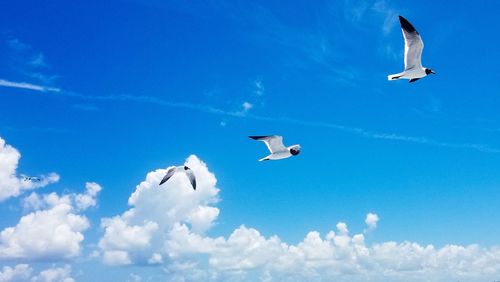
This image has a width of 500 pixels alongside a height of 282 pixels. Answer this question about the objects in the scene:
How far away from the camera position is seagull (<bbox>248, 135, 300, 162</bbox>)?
60.8 m

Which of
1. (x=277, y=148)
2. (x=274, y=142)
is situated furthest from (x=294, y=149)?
(x=274, y=142)

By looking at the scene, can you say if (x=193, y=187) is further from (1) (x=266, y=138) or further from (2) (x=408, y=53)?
(2) (x=408, y=53)

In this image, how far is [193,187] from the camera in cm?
7375

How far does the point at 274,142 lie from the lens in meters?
61.4

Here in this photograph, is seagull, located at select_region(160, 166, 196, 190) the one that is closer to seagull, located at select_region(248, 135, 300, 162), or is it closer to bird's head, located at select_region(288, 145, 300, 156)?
seagull, located at select_region(248, 135, 300, 162)

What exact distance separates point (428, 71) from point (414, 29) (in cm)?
611

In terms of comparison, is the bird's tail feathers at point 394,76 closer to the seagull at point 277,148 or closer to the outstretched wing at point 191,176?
the seagull at point 277,148

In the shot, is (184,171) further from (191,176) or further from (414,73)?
(414,73)

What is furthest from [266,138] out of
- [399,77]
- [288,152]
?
[399,77]

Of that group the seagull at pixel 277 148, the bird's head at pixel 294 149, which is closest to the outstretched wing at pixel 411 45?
the bird's head at pixel 294 149

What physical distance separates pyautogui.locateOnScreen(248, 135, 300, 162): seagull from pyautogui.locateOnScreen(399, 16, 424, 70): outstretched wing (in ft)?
51.8

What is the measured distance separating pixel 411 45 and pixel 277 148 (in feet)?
60.9

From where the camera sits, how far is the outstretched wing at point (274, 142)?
6043 cm

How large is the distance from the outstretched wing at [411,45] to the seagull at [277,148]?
1577 centimetres
